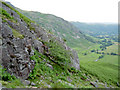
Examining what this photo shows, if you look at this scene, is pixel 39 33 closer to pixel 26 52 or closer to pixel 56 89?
pixel 26 52

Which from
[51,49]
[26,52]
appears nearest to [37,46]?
[51,49]

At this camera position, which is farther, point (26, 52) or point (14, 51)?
point (26, 52)

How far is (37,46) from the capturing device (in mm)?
26719

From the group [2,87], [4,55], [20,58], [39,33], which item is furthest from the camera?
[39,33]

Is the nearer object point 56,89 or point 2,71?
point 56,89

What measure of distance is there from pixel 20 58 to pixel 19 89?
6220 mm

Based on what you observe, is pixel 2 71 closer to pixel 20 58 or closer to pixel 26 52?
pixel 20 58

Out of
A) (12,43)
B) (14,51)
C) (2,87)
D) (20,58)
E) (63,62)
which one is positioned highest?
(12,43)

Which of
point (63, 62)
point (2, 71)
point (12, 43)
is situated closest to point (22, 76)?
point (2, 71)

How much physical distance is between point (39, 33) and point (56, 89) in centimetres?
2318

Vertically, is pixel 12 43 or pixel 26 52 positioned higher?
pixel 12 43

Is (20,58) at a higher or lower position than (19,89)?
higher

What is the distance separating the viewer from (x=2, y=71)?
14633mm

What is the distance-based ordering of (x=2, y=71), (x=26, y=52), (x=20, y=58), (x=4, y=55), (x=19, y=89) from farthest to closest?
1. (x=26, y=52)
2. (x=20, y=58)
3. (x=4, y=55)
4. (x=2, y=71)
5. (x=19, y=89)
